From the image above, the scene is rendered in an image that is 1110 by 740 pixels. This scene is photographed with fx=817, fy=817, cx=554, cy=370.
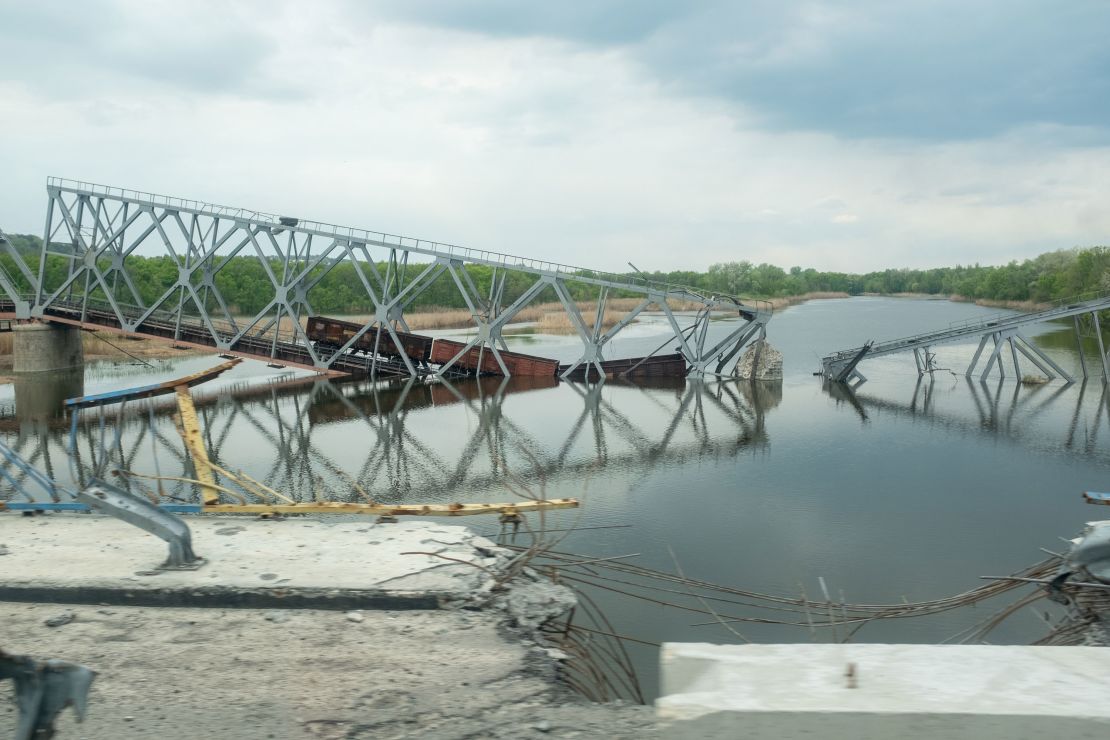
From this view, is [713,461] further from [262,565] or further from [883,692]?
[883,692]

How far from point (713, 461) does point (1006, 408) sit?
43.5 feet

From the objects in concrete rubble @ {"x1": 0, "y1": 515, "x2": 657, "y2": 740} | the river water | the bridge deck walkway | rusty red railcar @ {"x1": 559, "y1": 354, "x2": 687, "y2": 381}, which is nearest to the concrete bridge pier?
the bridge deck walkway

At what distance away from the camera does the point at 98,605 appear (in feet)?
→ 21.0

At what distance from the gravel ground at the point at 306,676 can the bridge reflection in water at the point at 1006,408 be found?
1873 centimetres

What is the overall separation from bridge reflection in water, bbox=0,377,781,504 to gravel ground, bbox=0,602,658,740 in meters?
6.17

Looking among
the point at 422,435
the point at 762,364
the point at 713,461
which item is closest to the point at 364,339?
the point at 422,435

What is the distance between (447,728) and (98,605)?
11.4ft

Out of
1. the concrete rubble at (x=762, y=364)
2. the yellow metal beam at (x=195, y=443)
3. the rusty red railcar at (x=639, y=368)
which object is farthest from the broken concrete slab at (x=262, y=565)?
the concrete rubble at (x=762, y=364)

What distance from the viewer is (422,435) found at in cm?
2152

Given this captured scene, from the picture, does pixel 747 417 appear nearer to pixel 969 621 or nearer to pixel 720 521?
pixel 720 521

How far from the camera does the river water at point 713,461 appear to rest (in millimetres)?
10930

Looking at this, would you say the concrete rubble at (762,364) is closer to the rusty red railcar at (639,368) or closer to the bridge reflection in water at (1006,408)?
the bridge reflection in water at (1006,408)

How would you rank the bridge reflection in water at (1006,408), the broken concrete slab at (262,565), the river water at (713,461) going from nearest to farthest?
the broken concrete slab at (262,565) → the river water at (713,461) → the bridge reflection in water at (1006,408)

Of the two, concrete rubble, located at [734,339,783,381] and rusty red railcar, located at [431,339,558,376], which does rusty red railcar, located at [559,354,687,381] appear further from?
concrete rubble, located at [734,339,783,381]
